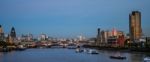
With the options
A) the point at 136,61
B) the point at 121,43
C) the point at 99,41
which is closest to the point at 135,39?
the point at 121,43

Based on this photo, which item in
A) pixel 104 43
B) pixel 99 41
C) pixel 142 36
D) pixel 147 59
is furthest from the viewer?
pixel 99 41

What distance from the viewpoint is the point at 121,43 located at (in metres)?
150

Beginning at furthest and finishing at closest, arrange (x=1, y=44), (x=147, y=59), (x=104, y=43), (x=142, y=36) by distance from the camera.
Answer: (x=104, y=43)
(x=142, y=36)
(x=1, y=44)
(x=147, y=59)

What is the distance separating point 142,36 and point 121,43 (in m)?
14.4

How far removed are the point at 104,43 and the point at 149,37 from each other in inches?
1654

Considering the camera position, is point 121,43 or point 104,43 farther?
point 104,43

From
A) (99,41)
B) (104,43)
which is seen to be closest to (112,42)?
(104,43)

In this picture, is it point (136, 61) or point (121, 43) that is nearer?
point (136, 61)

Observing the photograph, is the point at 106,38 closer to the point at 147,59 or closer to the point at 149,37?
the point at 149,37

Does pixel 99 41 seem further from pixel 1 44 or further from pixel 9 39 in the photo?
pixel 1 44

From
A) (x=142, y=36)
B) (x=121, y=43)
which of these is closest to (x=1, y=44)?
(x=121, y=43)

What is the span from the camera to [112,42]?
16788cm

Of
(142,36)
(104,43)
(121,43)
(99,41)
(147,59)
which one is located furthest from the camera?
(99,41)

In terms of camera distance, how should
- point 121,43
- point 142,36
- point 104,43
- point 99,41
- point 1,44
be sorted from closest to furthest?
point 1,44
point 121,43
point 142,36
point 104,43
point 99,41
